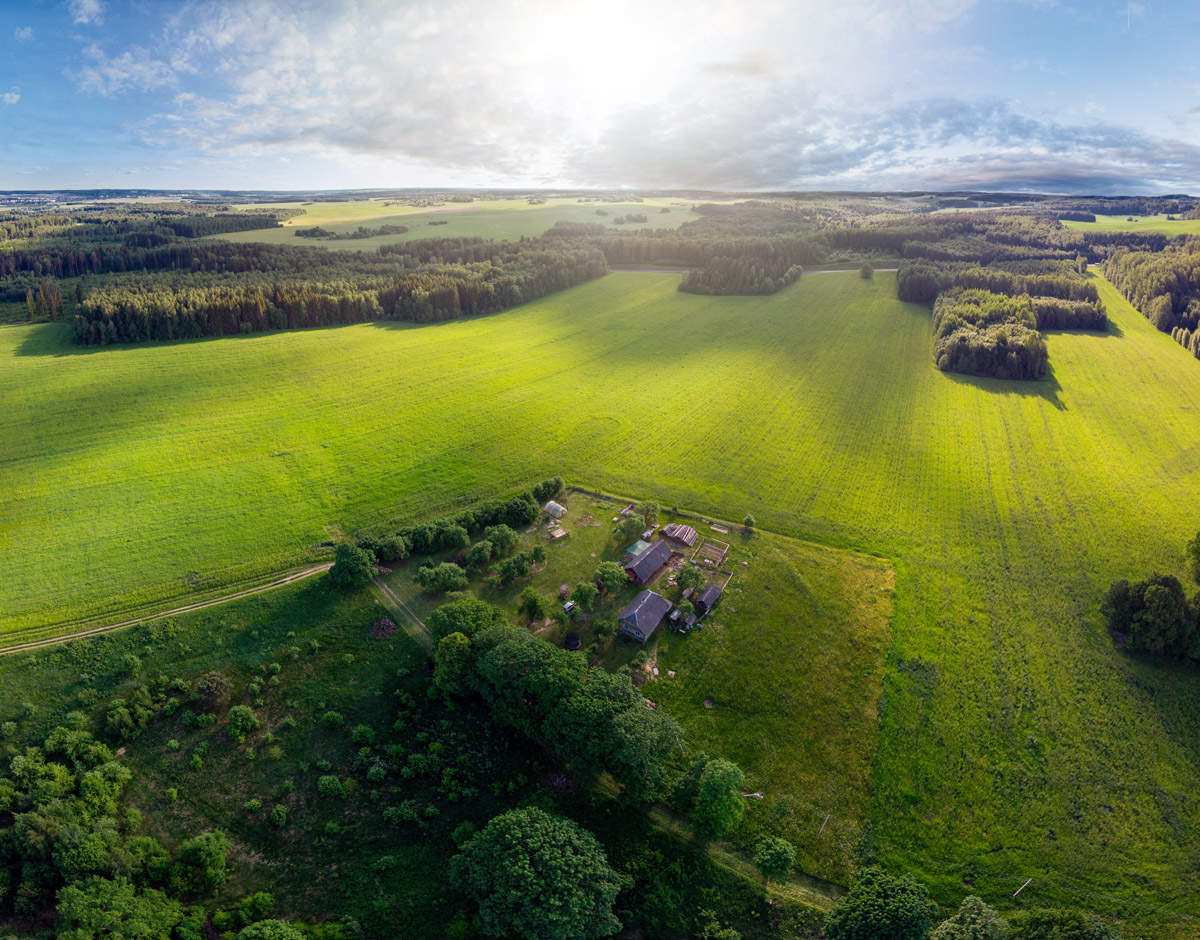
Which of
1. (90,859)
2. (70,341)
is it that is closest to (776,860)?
(90,859)

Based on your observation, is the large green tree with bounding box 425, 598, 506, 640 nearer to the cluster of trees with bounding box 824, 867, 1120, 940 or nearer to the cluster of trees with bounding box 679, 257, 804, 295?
the cluster of trees with bounding box 824, 867, 1120, 940

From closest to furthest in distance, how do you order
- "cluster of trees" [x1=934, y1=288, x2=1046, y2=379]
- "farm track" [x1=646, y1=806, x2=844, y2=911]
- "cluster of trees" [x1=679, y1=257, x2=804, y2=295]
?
"farm track" [x1=646, y1=806, x2=844, y2=911], "cluster of trees" [x1=934, y1=288, x2=1046, y2=379], "cluster of trees" [x1=679, y1=257, x2=804, y2=295]

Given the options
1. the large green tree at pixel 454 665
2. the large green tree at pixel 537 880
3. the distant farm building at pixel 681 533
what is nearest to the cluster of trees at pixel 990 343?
the distant farm building at pixel 681 533

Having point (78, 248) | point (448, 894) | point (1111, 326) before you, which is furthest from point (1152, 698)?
point (78, 248)

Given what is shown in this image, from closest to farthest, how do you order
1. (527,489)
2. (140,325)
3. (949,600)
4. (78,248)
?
1. (949,600)
2. (527,489)
3. (140,325)
4. (78,248)

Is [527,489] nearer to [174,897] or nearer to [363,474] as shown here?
[363,474]

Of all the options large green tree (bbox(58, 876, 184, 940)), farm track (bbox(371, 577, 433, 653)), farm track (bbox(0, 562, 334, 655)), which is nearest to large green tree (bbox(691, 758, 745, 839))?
farm track (bbox(371, 577, 433, 653))
